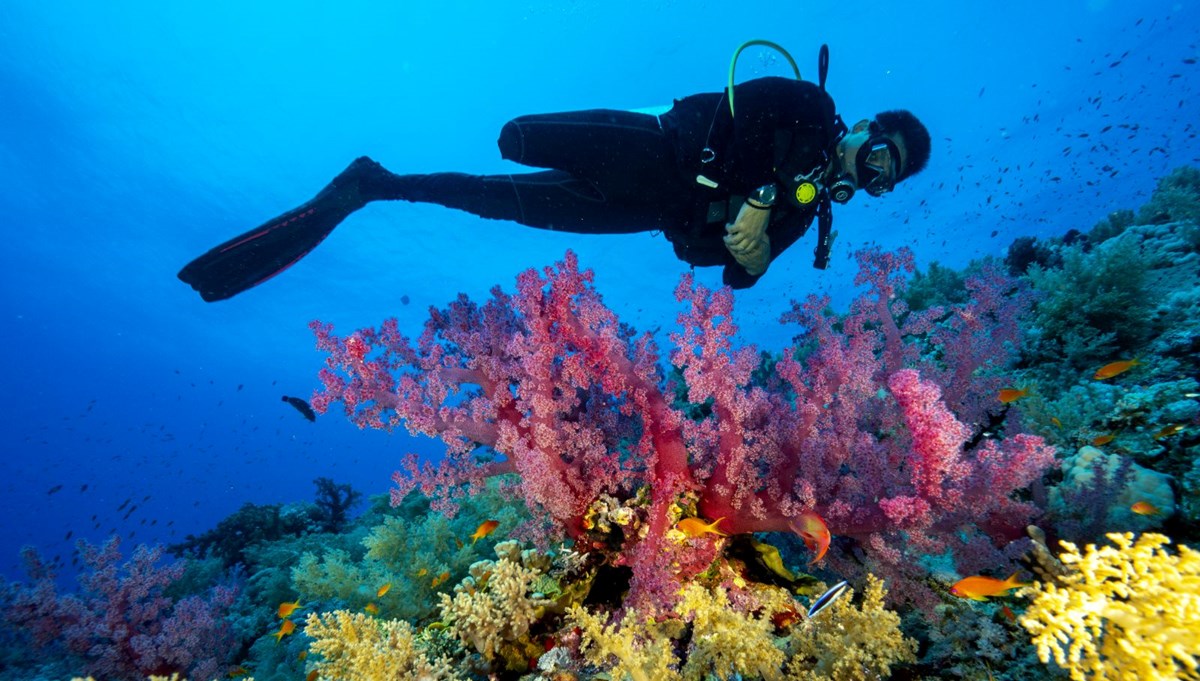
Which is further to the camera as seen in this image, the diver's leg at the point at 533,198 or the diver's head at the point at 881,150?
the diver's leg at the point at 533,198

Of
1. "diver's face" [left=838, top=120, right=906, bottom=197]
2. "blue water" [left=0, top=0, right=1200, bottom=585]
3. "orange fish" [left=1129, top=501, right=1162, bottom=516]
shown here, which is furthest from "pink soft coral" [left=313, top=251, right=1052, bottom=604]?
"blue water" [left=0, top=0, right=1200, bottom=585]

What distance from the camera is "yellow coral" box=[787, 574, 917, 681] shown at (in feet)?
7.03

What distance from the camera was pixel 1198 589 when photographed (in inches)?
54.1

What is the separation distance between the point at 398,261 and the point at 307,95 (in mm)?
13765

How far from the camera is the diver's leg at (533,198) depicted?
230 inches

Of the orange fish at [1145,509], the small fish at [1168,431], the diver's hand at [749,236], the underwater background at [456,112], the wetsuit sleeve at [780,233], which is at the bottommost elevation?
the orange fish at [1145,509]

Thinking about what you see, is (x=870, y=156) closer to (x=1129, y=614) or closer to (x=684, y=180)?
(x=684, y=180)

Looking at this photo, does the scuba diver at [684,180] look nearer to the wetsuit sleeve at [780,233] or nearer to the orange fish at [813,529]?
the wetsuit sleeve at [780,233]

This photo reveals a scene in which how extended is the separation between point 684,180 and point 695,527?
3486 millimetres

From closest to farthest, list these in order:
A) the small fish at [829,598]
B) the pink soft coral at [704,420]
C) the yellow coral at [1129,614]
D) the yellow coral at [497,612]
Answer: the yellow coral at [1129,614]
the small fish at [829,598]
the pink soft coral at [704,420]
the yellow coral at [497,612]

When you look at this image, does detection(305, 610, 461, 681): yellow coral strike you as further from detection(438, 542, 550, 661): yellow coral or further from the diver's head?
the diver's head

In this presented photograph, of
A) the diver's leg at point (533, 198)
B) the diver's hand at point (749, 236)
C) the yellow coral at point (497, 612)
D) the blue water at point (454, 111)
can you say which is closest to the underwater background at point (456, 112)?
the blue water at point (454, 111)

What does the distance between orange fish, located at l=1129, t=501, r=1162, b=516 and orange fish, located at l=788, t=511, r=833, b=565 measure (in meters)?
1.63

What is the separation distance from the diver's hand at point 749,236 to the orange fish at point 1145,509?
10.1 feet
